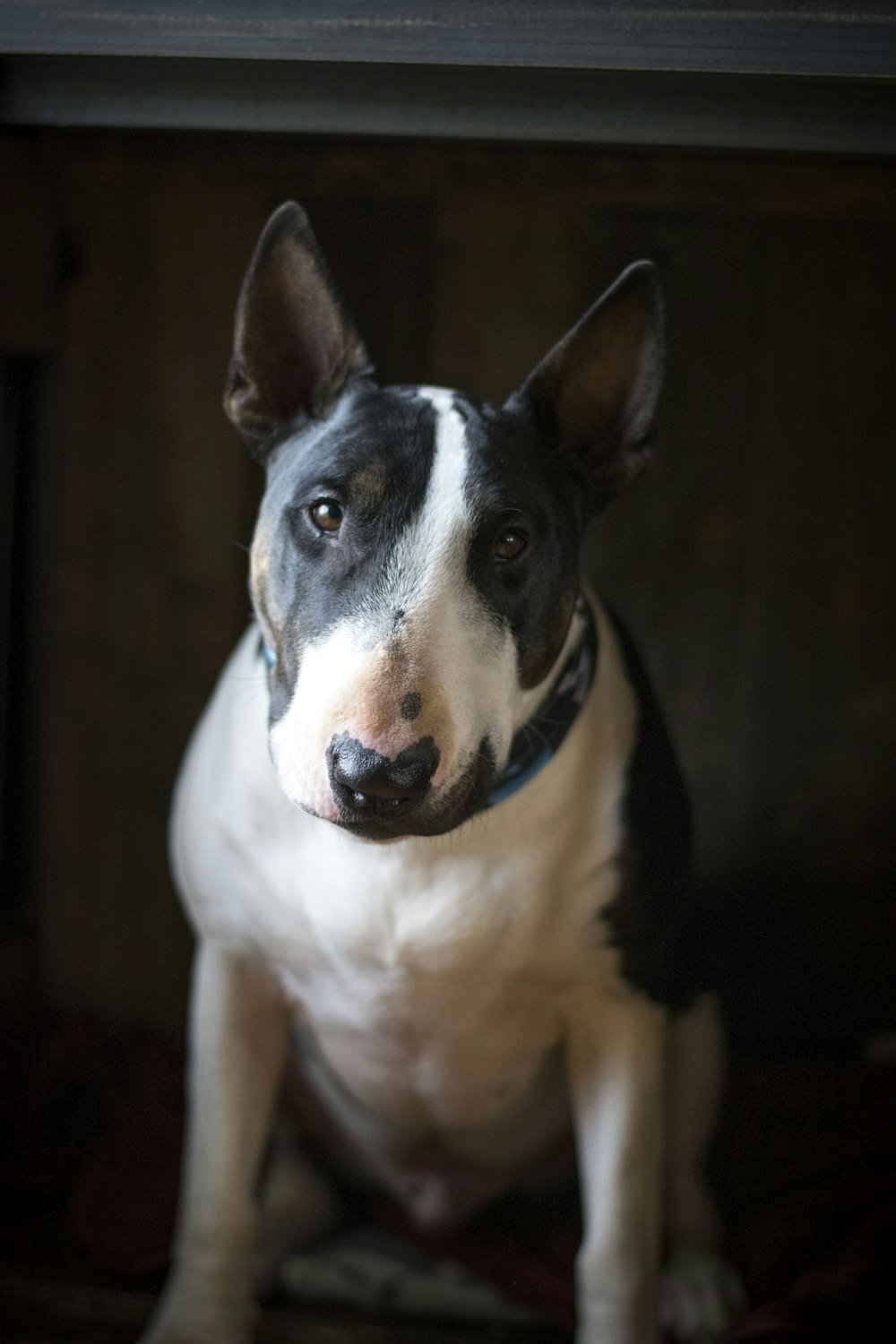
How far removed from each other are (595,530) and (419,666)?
1155 mm

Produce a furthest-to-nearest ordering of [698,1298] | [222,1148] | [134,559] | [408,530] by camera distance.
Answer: [134,559] → [698,1298] → [222,1148] → [408,530]

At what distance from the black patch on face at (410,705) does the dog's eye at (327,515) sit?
0.20 metres

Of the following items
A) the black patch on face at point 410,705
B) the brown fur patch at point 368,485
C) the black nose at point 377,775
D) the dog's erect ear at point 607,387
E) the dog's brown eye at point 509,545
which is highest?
the dog's erect ear at point 607,387

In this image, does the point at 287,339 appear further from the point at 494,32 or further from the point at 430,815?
the point at 430,815

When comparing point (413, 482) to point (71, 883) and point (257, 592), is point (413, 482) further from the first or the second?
point (71, 883)

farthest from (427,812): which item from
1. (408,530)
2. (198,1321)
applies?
(198,1321)

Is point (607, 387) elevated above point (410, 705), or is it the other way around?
point (607, 387)

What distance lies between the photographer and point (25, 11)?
3.89 ft

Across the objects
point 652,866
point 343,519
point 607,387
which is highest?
point 607,387

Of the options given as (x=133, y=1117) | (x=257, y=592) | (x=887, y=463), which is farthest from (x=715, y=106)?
(x=133, y=1117)

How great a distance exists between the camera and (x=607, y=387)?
1.29 metres

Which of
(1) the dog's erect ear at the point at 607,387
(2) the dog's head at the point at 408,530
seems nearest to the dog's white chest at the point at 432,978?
(2) the dog's head at the point at 408,530

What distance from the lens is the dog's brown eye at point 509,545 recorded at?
116 centimetres

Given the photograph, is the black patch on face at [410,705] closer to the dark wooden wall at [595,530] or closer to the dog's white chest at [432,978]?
the dog's white chest at [432,978]
